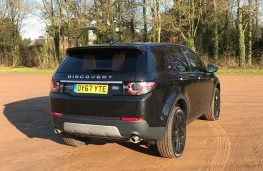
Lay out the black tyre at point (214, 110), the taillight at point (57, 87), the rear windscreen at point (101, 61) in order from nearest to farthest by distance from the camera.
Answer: the rear windscreen at point (101, 61), the taillight at point (57, 87), the black tyre at point (214, 110)

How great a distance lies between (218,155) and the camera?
207 inches

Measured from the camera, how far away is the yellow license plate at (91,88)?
470 centimetres

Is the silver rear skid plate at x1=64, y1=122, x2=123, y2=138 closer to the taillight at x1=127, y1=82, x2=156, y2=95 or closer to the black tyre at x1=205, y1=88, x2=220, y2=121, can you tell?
the taillight at x1=127, y1=82, x2=156, y2=95

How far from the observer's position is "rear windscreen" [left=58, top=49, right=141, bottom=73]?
4.80 metres

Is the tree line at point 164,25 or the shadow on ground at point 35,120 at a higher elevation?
the tree line at point 164,25

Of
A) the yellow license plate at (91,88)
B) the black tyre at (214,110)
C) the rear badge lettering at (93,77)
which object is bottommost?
the black tyre at (214,110)

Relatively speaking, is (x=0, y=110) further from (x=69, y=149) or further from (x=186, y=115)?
(x=186, y=115)

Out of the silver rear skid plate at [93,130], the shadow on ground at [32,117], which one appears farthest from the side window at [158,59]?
the shadow on ground at [32,117]

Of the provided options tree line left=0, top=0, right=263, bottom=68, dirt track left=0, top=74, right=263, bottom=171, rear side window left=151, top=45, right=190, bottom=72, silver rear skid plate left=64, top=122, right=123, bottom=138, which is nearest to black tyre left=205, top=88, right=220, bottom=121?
dirt track left=0, top=74, right=263, bottom=171

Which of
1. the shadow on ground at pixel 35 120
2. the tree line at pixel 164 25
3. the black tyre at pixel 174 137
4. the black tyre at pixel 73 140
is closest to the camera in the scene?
the black tyre at pixel 174 137

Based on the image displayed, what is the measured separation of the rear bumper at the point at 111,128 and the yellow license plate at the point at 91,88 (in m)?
0.36

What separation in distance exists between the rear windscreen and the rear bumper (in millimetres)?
699

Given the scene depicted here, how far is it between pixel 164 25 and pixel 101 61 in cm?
2474

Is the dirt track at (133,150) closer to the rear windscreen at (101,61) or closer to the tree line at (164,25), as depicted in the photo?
the rear windscreen at (101,61)
